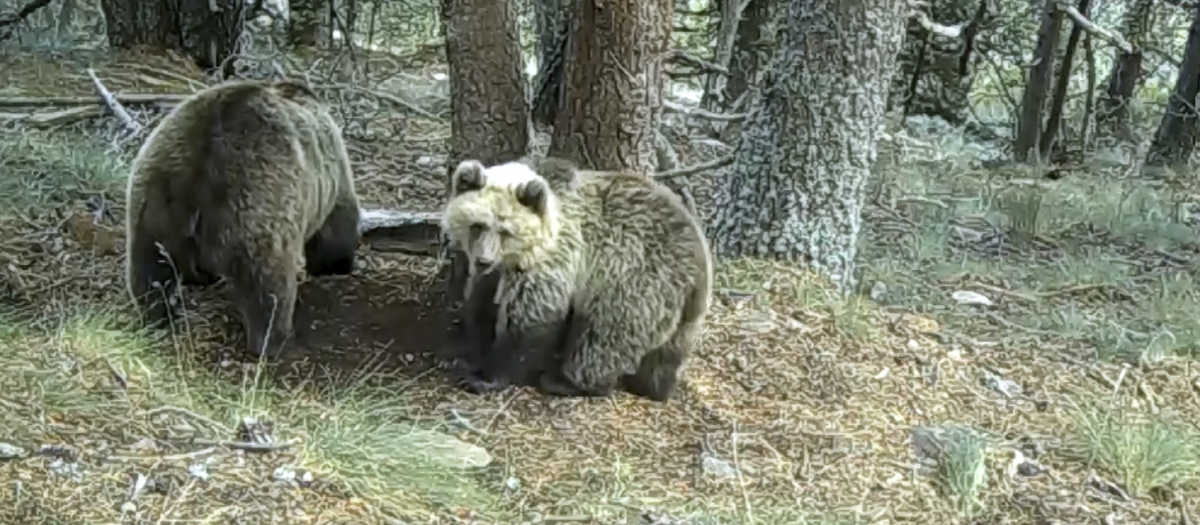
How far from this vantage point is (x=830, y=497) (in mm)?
4285

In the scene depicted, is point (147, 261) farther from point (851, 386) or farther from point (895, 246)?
point (895, 246)

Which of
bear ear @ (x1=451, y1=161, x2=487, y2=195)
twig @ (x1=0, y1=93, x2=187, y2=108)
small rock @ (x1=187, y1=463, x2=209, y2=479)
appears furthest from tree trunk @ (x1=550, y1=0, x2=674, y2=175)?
twig @ (x1=0, y1=93, x2=187, y2=108)

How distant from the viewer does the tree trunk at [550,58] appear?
6.93 metres

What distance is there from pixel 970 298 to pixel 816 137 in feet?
4.54

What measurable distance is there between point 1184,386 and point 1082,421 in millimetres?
1084

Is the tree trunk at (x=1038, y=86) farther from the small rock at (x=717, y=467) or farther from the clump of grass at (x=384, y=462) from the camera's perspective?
the clump of grass at (x=384, y=462)

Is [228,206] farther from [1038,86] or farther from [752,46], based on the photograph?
[1038,86]

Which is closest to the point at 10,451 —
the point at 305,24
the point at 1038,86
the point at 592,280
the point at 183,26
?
the point at 592,280

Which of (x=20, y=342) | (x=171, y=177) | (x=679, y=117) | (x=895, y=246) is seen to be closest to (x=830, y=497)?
(x=171, y=177)

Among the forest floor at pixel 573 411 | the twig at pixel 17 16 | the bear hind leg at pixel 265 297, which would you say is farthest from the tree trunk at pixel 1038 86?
the bear hind leg at pixel 265 297

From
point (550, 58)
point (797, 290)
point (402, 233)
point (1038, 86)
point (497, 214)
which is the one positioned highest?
point (550, 58)

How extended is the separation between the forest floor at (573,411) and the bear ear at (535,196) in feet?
2.21

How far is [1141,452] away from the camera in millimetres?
4684

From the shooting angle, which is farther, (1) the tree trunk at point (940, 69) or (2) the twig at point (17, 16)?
(1) the tree trunk at point (940, 69)
